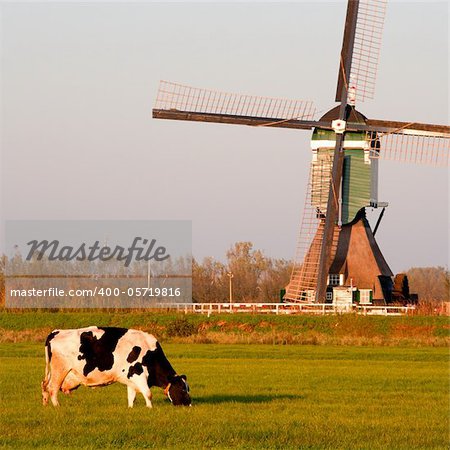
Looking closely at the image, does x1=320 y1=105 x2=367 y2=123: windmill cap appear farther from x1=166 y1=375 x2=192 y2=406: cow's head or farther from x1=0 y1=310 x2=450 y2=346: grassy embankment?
x1=166 y1=375 x2=192 y2=406: cow's head

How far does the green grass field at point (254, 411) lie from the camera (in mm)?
14203

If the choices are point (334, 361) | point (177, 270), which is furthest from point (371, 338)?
point (177, 270)

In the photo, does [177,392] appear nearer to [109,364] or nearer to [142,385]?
[142,385]

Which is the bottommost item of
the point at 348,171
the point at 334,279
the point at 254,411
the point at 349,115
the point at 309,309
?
the point at 254,411

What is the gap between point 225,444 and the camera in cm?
1381

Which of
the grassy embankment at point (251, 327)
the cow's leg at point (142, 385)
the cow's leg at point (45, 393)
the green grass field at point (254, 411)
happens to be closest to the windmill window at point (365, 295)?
the grassy embankment at point (251, 327)

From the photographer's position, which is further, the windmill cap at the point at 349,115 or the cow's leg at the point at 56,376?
the windmill cap at the point at 349,115

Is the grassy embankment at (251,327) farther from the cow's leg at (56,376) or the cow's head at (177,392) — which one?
the cow's leg at (56,376)

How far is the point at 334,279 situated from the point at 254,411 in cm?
3290

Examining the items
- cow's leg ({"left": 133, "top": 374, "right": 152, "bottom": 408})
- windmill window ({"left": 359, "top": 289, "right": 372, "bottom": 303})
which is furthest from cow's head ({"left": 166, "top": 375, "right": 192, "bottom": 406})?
windmill window ({"left": 359, "top": 289, "right": 372, "bottom": 303})

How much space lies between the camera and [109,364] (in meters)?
17.3

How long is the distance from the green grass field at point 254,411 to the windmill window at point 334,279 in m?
20.3

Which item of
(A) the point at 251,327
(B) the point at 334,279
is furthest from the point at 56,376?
(B) the point at 334,279

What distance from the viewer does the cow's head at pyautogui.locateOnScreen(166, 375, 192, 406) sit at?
17.7 meters
